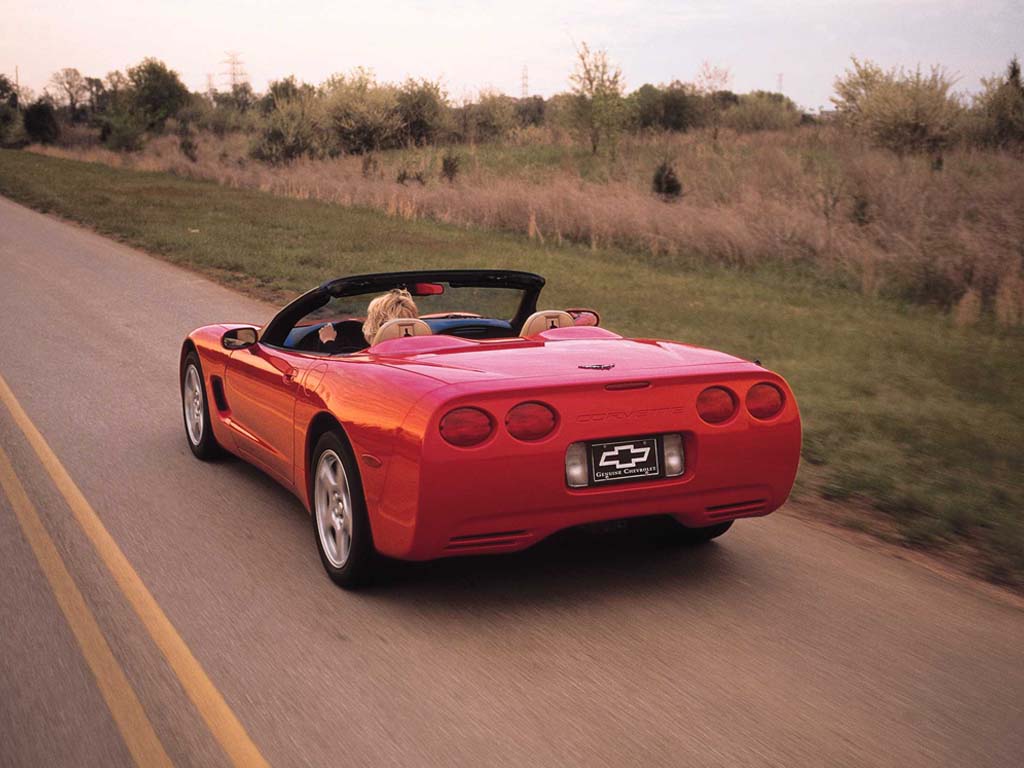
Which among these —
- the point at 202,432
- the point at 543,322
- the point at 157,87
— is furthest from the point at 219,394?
the point at 157,87

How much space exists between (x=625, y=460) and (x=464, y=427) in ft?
2.15

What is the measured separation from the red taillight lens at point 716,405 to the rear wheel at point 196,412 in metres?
3.47

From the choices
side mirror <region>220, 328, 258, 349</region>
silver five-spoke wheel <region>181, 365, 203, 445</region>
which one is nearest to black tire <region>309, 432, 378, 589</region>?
side mirror <region>220, 328, 258, 349</region>

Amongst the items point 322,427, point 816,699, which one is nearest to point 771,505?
point 816,699

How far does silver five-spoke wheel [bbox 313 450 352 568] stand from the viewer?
15.3 feet

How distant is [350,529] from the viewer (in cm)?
462

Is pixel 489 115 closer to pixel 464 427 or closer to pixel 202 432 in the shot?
pixel 202 432

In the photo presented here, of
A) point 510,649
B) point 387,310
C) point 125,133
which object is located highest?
point 387,310

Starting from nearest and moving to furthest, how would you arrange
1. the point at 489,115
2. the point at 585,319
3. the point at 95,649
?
1. the point at 95,649
2. the point at 585,319
3. the point at 489,115

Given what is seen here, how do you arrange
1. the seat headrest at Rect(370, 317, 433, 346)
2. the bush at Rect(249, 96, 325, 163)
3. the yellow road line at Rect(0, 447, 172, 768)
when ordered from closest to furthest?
the yellow road line at Rect(0, 447, 172, 768)
the seat headrest at Rect(370, 317, 433, 346)
the bush at Rect(249, 96, 325, 163)

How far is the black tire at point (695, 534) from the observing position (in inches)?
206

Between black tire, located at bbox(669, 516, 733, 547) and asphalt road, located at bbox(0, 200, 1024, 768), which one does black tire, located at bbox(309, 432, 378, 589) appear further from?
black tire, located at bbox(669, 516, 733, 547)

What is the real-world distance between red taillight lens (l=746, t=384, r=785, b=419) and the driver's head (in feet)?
5.54

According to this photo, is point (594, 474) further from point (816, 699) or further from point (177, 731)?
point (177, 731)
